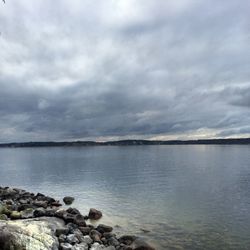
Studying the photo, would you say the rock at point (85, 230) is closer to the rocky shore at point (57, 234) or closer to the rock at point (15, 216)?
the rocky shore at point (57, 234)

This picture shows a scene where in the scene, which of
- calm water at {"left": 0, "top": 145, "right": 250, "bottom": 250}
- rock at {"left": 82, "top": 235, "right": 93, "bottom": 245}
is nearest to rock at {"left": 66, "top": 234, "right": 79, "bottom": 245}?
rock at {"left": 82, "top": 235, "right": 93, "bottom": 245}

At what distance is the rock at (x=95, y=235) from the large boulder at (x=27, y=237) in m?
3.36

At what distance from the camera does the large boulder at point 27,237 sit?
17469mm

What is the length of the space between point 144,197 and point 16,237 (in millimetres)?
25278

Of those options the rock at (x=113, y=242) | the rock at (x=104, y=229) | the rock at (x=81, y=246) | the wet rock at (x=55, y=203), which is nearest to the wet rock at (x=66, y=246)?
the rock at (x=81, y=246)

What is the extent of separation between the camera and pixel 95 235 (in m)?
24.1

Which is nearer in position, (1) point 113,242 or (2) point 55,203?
(1) point 113,242

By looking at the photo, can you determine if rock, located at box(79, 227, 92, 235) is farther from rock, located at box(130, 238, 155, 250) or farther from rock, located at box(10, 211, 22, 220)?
rock, located at box(10, 211, 22, 220)

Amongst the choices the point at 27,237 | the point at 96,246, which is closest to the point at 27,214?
the point at 96,246

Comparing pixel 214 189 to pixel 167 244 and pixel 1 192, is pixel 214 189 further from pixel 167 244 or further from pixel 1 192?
pixel 1 192

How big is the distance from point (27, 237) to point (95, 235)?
22.4 ft

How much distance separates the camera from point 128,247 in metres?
21.7

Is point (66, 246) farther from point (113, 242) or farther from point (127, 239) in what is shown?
point (127, 239)

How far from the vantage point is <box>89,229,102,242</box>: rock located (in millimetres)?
23550
